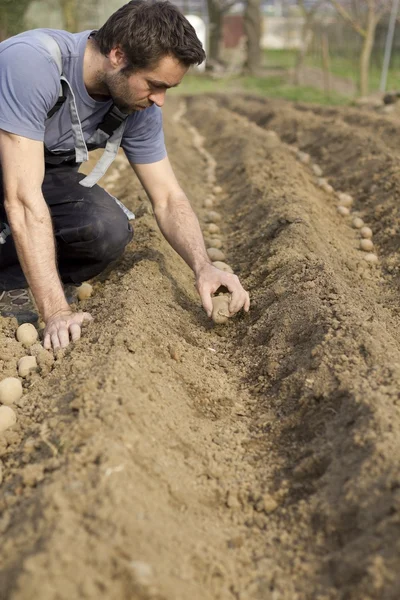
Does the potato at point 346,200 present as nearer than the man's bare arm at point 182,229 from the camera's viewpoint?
No

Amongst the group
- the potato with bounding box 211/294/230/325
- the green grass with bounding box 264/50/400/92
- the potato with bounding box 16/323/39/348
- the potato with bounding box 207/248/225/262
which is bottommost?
the green grass with bounding box 264/50/400/92

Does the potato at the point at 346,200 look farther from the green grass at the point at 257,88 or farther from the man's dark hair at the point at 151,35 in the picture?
the green grass at the point at 257,88

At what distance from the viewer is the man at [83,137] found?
3.07m

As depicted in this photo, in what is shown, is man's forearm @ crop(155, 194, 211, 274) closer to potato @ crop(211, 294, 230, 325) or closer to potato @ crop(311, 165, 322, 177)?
potato @ crop(211, 294, 230, 325)

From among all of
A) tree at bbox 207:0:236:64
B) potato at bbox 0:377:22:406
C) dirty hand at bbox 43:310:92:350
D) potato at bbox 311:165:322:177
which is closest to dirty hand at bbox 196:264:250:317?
dirty hand at bbox 43:310:92:350

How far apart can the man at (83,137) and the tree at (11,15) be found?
16403 millimetres

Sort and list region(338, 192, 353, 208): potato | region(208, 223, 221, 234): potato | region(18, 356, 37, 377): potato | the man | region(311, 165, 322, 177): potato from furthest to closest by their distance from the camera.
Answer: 1. region(311, 165, 322, 177): potato
2. region(338, 192, 353, 208): potato
3. region(208, 223, 221, 234): potato
4. region(18, 356, 37, 377): potato
5. the man

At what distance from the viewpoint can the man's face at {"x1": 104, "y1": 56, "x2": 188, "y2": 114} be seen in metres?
3.14

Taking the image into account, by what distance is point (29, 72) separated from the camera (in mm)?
3076

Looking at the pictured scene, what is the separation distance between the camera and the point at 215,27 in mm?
28625

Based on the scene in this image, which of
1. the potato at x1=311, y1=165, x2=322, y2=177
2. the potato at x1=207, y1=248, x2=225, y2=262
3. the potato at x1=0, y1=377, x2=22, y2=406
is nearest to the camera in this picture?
the potato at x1=0, y1=377, x2=22, y2=406

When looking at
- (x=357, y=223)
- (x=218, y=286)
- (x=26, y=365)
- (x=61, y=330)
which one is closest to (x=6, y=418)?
(x=26, y=365)

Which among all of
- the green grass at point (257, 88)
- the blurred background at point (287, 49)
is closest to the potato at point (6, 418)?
the blurred background at point (287, 49)

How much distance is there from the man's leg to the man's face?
73 cm
